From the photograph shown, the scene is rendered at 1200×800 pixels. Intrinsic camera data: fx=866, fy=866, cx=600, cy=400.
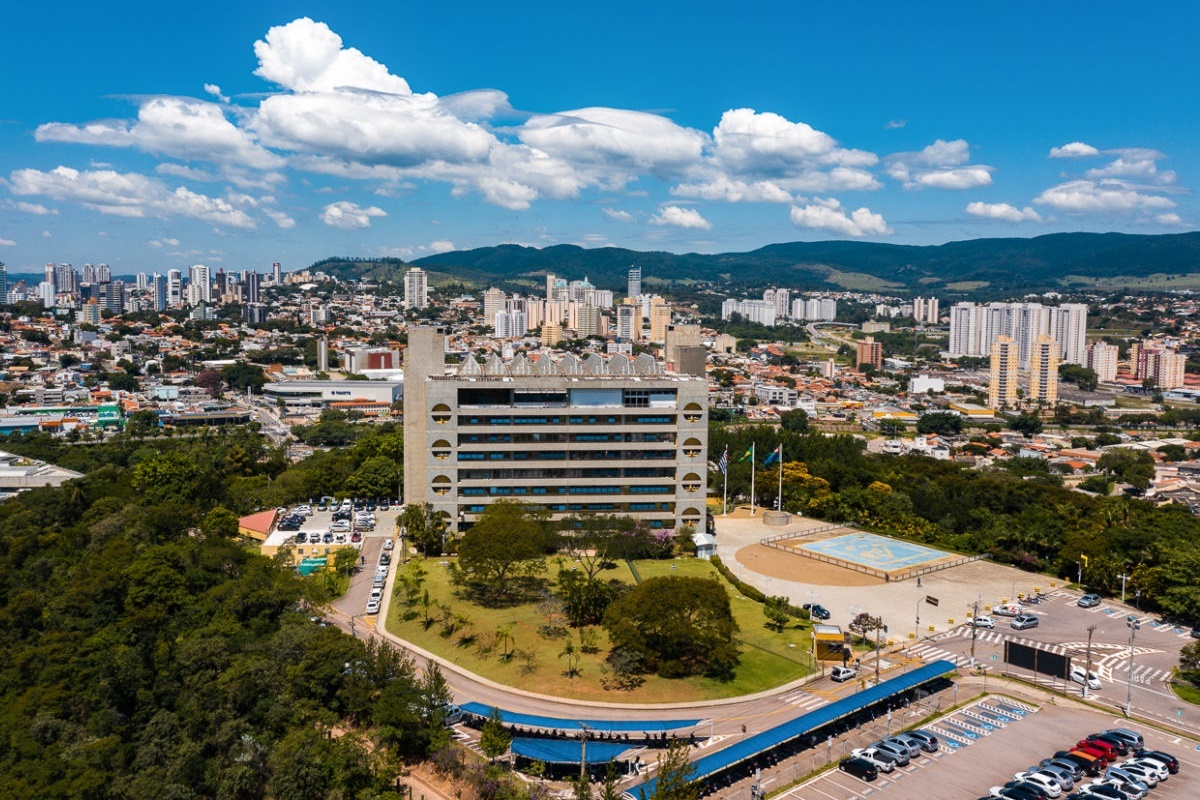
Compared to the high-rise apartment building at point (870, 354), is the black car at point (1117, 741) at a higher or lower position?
lower

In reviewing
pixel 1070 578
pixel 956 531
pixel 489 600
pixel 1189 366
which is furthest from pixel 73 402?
pixel 1189 366

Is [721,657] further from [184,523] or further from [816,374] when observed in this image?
[816,374]

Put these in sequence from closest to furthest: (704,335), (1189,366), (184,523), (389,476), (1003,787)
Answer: (1003,787) < (184,523) < (389,476) < (1189,366) < (704,335)

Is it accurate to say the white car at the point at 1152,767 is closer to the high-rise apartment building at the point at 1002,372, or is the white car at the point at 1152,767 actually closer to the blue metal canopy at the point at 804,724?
the blue metal canopy at the point at 804,724

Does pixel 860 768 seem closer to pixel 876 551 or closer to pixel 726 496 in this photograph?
pixel 876 551

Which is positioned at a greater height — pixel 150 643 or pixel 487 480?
pixel 487 480

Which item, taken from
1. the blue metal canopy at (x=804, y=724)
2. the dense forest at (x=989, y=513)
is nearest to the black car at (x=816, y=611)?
the blue metal canopy at (x=804, y=724)

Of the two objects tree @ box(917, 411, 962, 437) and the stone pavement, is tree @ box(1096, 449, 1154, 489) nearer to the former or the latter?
tree @ box(917, 411, 962, 437)
